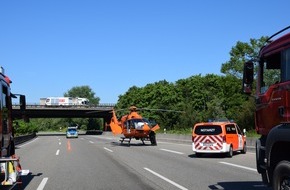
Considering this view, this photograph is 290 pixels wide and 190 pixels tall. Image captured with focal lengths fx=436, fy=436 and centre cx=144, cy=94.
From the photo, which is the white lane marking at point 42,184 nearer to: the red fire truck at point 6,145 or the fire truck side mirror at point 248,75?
the red fire truck at point 6,145

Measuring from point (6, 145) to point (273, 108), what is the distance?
670cm

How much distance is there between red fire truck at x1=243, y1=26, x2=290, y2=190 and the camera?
7594 millimetres

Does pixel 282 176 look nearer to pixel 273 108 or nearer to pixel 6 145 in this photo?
pixel 273 108

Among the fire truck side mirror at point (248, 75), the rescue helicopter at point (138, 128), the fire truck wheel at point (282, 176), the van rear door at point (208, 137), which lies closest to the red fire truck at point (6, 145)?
the fire truck side mirror at point (248, 75)

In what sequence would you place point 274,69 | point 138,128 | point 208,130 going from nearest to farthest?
point 274,69, point 208,130, point 138,128

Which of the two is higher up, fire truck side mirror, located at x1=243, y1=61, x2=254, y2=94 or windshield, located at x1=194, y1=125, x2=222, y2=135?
fire truck side mirror, located at x1=243, y1=61, x2=254, y2=94

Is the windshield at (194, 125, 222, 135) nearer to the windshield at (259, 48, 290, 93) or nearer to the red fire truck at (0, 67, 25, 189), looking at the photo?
the red fire truck at (0, 67, 25, 189)

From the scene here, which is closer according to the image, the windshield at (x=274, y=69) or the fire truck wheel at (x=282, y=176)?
the fire truck wheel at (x=282, y=176)

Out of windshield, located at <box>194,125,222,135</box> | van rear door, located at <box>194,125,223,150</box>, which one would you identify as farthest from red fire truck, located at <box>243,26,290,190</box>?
windshield, located at <box>194,125,222,135</box>

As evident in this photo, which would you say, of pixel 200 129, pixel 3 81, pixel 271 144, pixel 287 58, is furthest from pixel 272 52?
pixel 200 129

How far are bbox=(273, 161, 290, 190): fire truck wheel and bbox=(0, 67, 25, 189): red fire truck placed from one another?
19.0 ft

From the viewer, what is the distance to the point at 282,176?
7602 mm

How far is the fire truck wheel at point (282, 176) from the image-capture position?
292 inches

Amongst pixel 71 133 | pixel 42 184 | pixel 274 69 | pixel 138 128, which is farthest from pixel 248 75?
pixel 71 133
